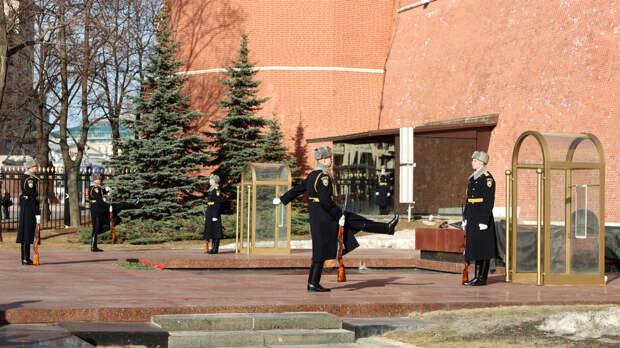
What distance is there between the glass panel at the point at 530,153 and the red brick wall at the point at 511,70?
35.3 ft

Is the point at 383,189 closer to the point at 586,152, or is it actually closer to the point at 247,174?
the point at 247,174

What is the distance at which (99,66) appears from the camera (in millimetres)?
29766

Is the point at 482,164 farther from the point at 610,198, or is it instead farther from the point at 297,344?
the point at 610,198

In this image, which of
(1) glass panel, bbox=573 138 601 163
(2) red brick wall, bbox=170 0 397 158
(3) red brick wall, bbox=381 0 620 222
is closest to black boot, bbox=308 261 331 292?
(1) glass panel, bbox=573 138 601 163

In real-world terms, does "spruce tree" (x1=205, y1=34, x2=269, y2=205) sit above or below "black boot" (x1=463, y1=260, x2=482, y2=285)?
above

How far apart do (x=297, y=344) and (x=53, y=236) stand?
17869mm

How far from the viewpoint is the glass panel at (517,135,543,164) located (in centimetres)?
1230

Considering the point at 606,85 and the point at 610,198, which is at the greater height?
the point at 606,85

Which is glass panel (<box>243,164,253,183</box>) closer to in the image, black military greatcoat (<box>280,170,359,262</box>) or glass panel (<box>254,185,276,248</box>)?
glass panel (<box>254,185,276,248</box>)

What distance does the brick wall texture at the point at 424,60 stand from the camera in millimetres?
23250

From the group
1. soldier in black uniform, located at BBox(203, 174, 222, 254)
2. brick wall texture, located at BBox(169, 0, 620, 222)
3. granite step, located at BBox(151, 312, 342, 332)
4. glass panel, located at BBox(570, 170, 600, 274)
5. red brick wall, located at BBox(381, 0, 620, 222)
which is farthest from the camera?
brick wall texture, located at BBox(169, 0, 620, 222)

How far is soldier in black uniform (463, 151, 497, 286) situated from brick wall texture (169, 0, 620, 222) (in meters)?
12.0

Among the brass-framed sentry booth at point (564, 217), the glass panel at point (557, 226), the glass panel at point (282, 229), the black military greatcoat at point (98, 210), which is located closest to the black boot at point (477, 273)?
the brass-framed sentry booth at point (564, 217)

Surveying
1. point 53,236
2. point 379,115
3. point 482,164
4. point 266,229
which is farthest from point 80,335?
point 379,115
